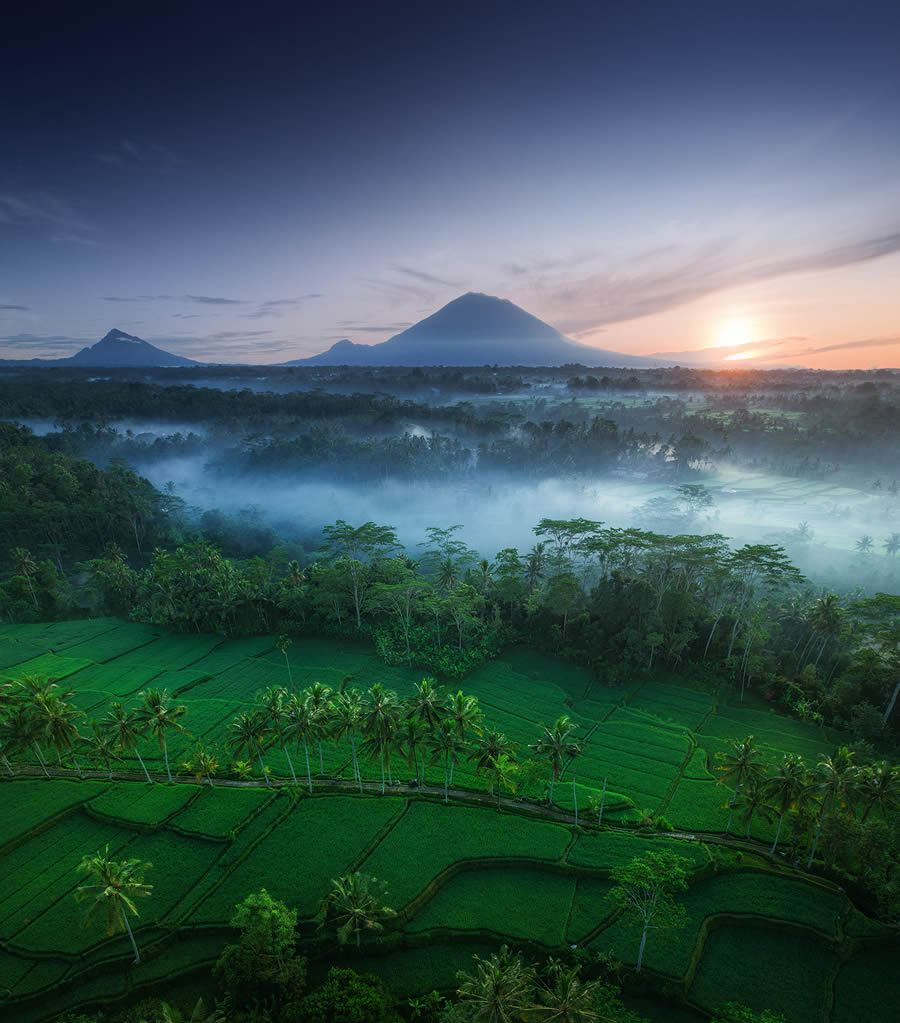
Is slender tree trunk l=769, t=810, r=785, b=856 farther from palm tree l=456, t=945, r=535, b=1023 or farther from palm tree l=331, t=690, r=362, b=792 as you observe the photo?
palm tree l=331, t=690, r=362, b=792

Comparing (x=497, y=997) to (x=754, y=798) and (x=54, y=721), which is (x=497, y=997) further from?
(x=54, y=721)

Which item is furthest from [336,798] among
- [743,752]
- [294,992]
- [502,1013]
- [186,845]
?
[743,752]

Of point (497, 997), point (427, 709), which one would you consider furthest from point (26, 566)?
point (497, 997)

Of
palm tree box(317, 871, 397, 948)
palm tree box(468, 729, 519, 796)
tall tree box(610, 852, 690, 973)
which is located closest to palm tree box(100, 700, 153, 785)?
palm tree box(317, 871, 397, 948)

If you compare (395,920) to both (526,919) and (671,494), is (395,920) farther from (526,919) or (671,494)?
(671,494)

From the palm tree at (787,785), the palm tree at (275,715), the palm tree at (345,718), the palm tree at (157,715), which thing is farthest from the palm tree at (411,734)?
the palm tree at (787,785)

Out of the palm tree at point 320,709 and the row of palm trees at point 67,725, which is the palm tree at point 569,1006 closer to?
the palm tree at point 320,709

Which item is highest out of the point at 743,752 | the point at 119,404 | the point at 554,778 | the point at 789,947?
the point at 119,404
